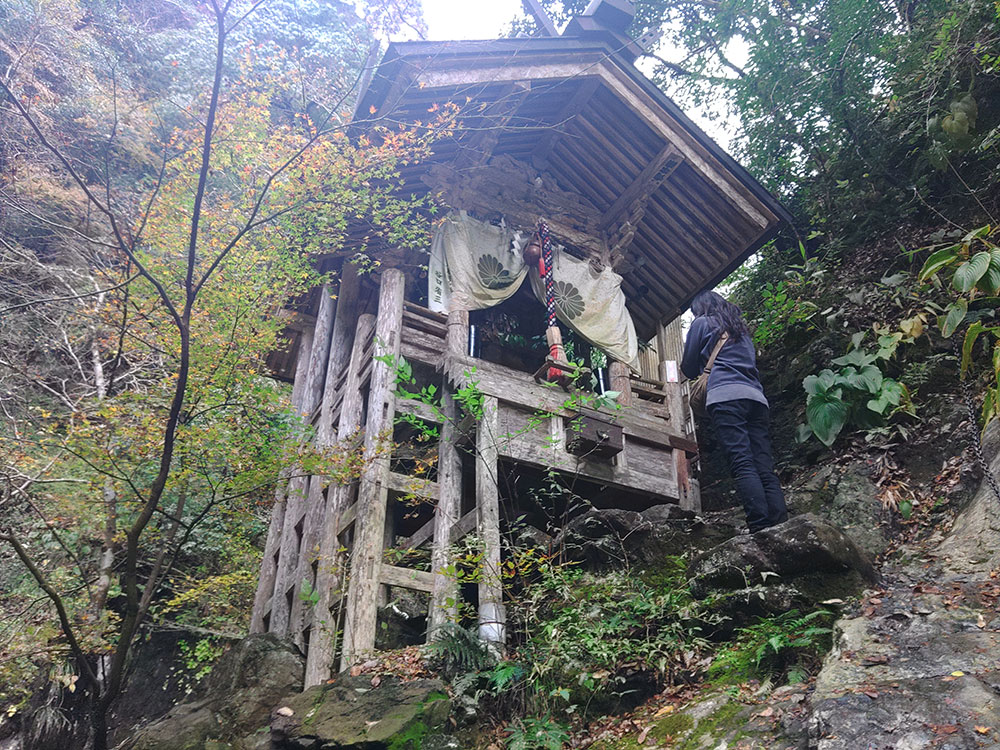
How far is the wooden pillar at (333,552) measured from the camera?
6.67 m

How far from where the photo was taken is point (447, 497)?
7.53 meters

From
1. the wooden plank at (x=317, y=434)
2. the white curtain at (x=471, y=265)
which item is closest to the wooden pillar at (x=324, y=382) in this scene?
the wooden plank at (x=317, y=434)

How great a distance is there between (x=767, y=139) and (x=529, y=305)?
4.89m

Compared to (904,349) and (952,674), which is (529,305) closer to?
(904,349)

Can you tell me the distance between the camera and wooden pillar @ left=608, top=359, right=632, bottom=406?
30.5 feet

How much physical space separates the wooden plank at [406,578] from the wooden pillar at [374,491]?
0.10 metres

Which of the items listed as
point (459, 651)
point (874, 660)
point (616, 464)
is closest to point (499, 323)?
point (616, 464)

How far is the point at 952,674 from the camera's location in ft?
11.7

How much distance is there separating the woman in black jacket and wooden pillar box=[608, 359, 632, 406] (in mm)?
2544

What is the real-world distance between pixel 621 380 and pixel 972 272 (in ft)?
16.6

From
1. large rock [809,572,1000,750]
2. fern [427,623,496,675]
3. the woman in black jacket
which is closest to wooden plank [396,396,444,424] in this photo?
fern [427,623,496,675]

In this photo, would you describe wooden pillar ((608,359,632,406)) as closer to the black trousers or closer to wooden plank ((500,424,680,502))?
wooden plank ((500,424,680,502))

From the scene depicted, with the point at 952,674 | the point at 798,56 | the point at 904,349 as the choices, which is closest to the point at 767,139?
the point at 798,56

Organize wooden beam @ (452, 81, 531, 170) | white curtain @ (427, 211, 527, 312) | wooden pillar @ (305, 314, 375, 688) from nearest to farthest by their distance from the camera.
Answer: wooden pillar @ (305, 314, 375, 688) → white curtain @ (427, 211, 527, 312) → wooden beam @ (452, 81, 531, 170)
